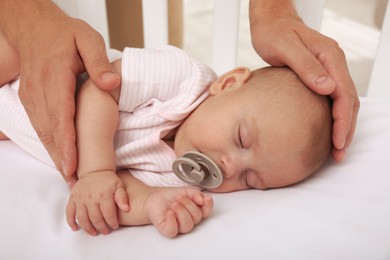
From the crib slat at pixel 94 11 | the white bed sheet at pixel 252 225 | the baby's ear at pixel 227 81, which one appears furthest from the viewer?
the crib slat at pixel 94 11

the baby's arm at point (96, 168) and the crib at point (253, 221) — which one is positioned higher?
the baby's arm at point (96, 168)

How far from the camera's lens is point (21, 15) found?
94 cm

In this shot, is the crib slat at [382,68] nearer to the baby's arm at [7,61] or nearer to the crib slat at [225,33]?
the crib slat at [225,33]

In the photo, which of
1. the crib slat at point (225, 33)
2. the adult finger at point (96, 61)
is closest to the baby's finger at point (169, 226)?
the adult finger at point (96, 61)

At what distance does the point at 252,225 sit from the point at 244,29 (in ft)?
6.72

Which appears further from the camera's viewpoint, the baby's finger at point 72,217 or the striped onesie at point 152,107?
the striped onesie at point 152,107

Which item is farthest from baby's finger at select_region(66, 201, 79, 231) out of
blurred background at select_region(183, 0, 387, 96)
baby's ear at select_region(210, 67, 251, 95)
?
blurred background at select_region(183, 0, 387, 96)

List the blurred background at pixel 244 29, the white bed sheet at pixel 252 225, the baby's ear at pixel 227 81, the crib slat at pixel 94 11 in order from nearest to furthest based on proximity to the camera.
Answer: the white bed sheet at pixel 252 225 < the baby's ear at pixel 227 81 < the crib slat at pixel 94 11 < the blurred background at pixel 244 29

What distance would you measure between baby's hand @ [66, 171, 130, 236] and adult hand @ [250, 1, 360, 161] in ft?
1.22

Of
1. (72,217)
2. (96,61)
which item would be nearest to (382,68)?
(96,61)

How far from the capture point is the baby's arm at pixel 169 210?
64 centimetres

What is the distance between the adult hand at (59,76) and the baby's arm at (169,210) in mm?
128

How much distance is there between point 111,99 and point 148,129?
0.33ft

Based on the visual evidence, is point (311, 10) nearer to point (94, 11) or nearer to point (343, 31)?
point (94, 11)
